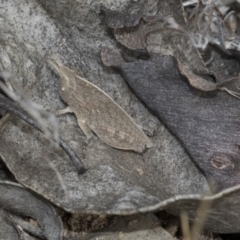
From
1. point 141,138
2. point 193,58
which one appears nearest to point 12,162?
point 141,138

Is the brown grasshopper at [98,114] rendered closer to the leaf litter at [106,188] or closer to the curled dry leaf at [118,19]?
the leaf litter at [106,188]

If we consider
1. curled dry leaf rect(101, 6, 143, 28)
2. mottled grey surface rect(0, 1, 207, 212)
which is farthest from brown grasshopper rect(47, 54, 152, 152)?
curled dry leaf rect(101, 6, 143, 28)

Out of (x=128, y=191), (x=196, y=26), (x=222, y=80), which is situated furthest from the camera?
(x=196, y=26)

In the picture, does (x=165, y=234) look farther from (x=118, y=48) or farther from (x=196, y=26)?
(x=196, y=26)

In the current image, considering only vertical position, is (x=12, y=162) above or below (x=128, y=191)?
above

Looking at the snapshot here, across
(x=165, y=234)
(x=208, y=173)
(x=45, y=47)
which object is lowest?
(x=165, y=234)

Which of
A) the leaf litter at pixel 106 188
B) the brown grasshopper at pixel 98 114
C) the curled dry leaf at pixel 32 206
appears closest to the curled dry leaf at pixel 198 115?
the leaf litter at pixel 106 188

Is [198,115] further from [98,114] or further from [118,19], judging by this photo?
[118,19]

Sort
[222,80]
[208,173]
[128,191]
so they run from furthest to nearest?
1. [222,80]
2. [208,173]
3. [128,191]
